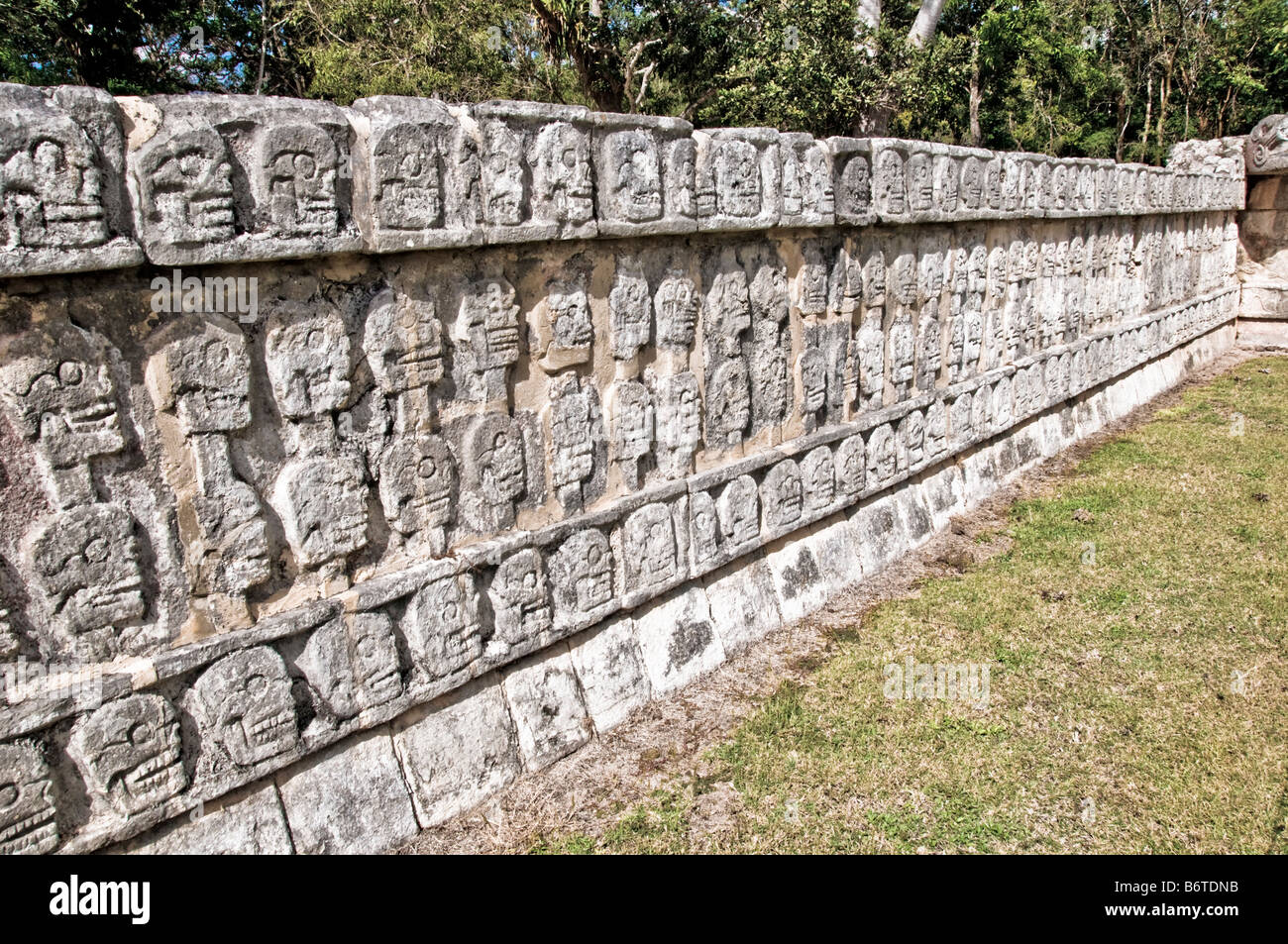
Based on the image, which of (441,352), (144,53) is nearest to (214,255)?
(441,352)

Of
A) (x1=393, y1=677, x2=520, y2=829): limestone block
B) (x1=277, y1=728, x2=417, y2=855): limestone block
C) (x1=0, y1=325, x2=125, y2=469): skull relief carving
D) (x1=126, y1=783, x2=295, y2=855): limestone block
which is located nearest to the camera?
(x1=0, y1=325, x2=125, y2=469): skull relief carving

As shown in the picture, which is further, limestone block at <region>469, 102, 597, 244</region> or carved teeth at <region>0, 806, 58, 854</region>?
limestone block at <region>469, 102, 597, 244</region>

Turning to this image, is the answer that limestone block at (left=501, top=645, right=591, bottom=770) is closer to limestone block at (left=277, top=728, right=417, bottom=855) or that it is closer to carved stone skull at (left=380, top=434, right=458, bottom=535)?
limestone block at (left=277, top=728, right=417, bottom=855)

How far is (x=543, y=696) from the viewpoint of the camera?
3.46 meters

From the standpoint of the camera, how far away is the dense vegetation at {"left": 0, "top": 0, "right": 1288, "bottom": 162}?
530 inches

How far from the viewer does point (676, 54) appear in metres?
14.8

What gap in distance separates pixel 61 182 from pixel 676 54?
1424 cm

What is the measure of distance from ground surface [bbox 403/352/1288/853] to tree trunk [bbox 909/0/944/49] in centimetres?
1412

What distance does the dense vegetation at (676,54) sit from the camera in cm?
1345

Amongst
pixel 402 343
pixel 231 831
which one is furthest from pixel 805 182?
pixel 231 831

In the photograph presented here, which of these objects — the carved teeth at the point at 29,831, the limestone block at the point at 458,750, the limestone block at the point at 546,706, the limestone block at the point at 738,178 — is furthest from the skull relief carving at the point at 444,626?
the limestone block at the point at 738,178

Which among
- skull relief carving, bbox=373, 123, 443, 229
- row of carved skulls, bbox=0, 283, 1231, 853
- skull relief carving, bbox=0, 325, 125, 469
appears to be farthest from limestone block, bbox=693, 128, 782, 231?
skull relief carving, bbox=0, 325, 125, 469

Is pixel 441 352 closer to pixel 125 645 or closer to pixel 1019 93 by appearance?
pixel 125 645

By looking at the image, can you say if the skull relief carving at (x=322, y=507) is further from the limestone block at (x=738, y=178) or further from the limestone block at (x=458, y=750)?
the limestone block at (x=738, y=178)
